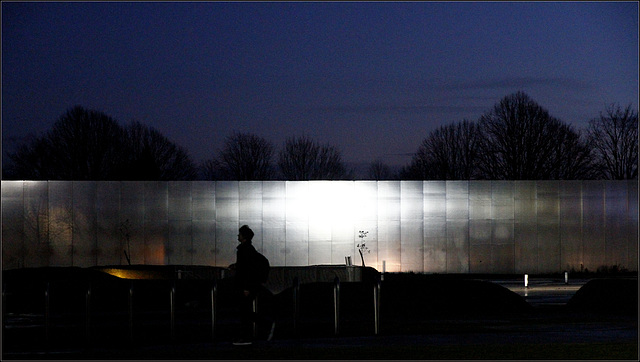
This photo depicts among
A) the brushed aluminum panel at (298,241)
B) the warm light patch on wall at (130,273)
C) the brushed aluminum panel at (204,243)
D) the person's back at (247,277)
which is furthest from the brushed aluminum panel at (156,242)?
the person's back at (247,277)

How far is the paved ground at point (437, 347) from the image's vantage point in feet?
51.9

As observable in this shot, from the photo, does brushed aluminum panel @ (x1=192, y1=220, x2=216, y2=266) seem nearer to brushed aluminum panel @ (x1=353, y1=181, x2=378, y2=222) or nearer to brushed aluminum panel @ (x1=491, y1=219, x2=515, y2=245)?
brushed aluminum panel @ (x1=353, y1=181, x2=378, y2=222)

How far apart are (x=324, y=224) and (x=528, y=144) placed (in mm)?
32075

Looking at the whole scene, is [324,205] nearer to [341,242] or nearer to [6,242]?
[341,242]

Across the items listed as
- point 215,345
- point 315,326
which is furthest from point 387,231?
point 215,345

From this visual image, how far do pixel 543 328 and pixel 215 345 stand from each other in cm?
722

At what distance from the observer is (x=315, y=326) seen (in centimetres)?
2212

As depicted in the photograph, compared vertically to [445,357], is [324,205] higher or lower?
higher

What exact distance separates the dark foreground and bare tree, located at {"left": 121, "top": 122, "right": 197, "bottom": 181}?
5669cm

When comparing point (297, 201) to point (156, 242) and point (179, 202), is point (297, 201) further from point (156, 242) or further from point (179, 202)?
point (156, 242)

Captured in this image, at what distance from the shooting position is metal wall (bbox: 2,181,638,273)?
5009 cm

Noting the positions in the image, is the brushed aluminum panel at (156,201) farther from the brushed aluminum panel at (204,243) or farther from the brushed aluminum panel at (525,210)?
the brushed aluminum panel at (525,210)

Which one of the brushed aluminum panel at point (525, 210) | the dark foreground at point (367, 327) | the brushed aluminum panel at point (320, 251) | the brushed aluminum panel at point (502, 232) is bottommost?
the dark foreground at point (367, 327)

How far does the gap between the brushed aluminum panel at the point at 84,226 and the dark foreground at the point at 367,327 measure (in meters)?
21.8
